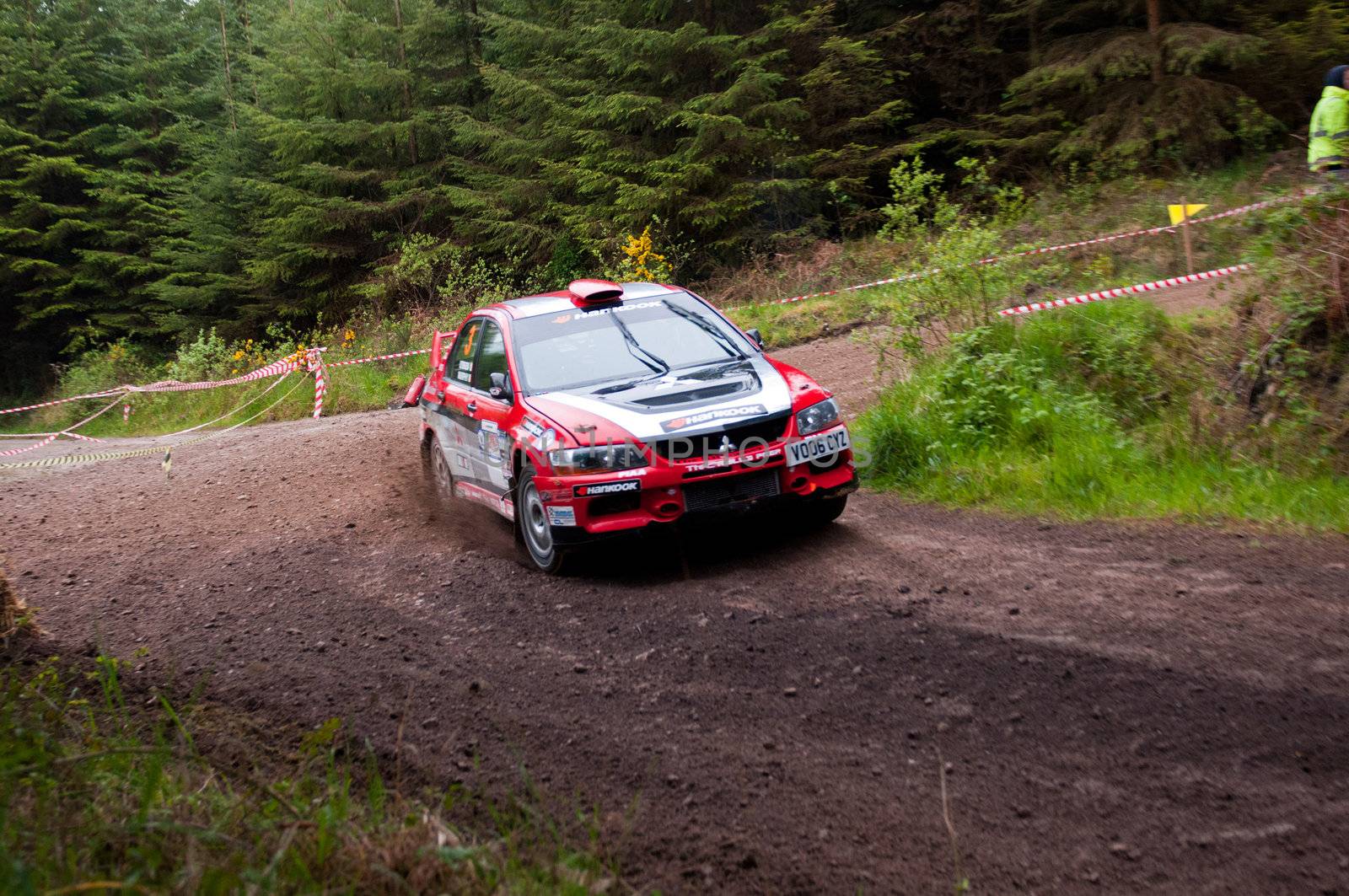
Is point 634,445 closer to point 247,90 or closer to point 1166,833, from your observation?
point 1166,833

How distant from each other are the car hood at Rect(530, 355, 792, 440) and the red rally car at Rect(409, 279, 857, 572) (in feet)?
0.04

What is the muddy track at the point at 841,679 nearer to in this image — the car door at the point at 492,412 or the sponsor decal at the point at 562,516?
the sponsor decal at the point at 562,516

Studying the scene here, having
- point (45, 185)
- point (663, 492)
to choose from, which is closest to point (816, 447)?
point (663, 492)

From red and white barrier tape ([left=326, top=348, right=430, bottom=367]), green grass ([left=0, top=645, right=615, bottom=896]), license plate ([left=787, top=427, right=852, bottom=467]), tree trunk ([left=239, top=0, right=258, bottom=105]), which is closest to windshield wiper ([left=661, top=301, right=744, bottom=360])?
license plate ([left=787, top=427, right=852, bottom=467])

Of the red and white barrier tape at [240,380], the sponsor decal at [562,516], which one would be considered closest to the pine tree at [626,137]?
the red and white barrier tape at [240,380]

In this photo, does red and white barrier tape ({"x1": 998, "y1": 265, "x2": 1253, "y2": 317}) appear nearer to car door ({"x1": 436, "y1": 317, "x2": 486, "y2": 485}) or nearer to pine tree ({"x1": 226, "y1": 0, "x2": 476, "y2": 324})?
car door ({"x1": 436, "y1": 317, "x2": 486, "y2": 485})

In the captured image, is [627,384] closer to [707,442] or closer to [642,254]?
[707,442]

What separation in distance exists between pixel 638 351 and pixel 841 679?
11.9ft

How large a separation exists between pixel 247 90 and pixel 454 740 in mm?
40955

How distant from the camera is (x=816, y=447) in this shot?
22.2 ft

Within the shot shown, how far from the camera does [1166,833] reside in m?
3.28

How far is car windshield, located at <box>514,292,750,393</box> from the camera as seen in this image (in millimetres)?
7547

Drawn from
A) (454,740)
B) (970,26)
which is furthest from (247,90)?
(454,740)

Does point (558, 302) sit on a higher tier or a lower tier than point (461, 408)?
higher
